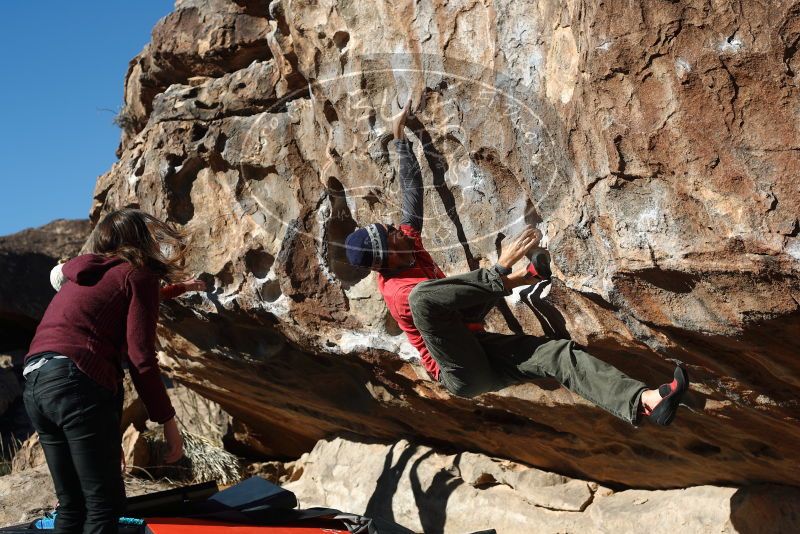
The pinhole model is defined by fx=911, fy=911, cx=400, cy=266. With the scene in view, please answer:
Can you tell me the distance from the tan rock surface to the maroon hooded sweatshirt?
8.11 ft

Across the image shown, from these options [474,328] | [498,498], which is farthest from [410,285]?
[498,498]

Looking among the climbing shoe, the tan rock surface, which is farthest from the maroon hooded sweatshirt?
the tan rock surface

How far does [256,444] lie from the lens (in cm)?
787

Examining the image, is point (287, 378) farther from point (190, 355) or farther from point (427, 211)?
point (427, 211)

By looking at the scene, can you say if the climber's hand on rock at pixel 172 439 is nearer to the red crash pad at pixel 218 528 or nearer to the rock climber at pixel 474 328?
the red crash pad at pixel 218 528

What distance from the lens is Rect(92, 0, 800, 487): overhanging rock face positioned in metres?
3.01

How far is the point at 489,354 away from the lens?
13.2ft

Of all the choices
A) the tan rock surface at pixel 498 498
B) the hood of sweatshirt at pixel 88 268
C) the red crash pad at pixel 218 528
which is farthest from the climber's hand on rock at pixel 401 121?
the tan rock surface at pixel 498 498

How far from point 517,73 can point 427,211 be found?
96cm

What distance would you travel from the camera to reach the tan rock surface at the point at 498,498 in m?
4.43

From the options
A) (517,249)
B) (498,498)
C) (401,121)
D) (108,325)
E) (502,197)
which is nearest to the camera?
(108,325)

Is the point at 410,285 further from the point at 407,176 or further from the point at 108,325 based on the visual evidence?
the point at 108,325

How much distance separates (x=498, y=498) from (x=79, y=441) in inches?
110

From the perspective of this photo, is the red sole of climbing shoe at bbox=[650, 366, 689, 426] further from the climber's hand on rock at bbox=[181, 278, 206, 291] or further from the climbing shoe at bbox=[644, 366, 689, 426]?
the climber's hand on rock at bbox=[181, 278, 206, 291]
